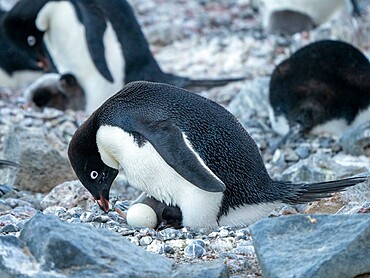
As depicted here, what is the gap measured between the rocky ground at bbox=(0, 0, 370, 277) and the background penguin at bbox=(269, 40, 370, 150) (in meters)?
0.12

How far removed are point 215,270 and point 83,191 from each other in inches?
64.2

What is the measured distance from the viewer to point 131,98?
13.6 ft

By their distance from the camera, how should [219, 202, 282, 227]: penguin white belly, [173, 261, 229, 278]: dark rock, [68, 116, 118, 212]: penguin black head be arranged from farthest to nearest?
[68, 116, 118, 212]: penguin black head
[219, 202, 282, 227]: penguin white belly
[173, 261, 229, 278]: dark rock

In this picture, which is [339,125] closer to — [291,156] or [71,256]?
[291,156]

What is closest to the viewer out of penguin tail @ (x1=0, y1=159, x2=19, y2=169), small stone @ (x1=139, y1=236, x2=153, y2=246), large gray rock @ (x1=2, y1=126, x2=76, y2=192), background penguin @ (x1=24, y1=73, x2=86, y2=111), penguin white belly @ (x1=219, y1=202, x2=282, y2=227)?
small stone @ (x1=139, y1=236, x2=153, y2=246)

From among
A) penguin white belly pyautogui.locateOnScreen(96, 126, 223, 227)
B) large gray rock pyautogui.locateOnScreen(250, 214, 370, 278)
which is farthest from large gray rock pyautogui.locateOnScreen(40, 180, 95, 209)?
large gray rock pyautogui.locateOnScreen(250, 214, 370, 278)

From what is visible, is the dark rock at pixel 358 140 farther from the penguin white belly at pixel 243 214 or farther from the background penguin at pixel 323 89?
the penguin white belly at pixel 243 214

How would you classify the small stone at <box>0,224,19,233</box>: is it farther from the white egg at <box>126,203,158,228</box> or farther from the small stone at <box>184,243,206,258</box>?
the small stone at <box>184,243,206,258</box>

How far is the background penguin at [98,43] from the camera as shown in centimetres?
749

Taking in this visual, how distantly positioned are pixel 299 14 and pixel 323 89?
2.84 m

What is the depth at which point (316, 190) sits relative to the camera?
13.3 feet

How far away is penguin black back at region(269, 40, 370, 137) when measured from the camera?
20.3ft

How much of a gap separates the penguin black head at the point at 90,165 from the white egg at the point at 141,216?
25 centimetres

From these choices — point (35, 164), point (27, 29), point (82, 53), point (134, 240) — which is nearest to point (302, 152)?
point (35, 164)
